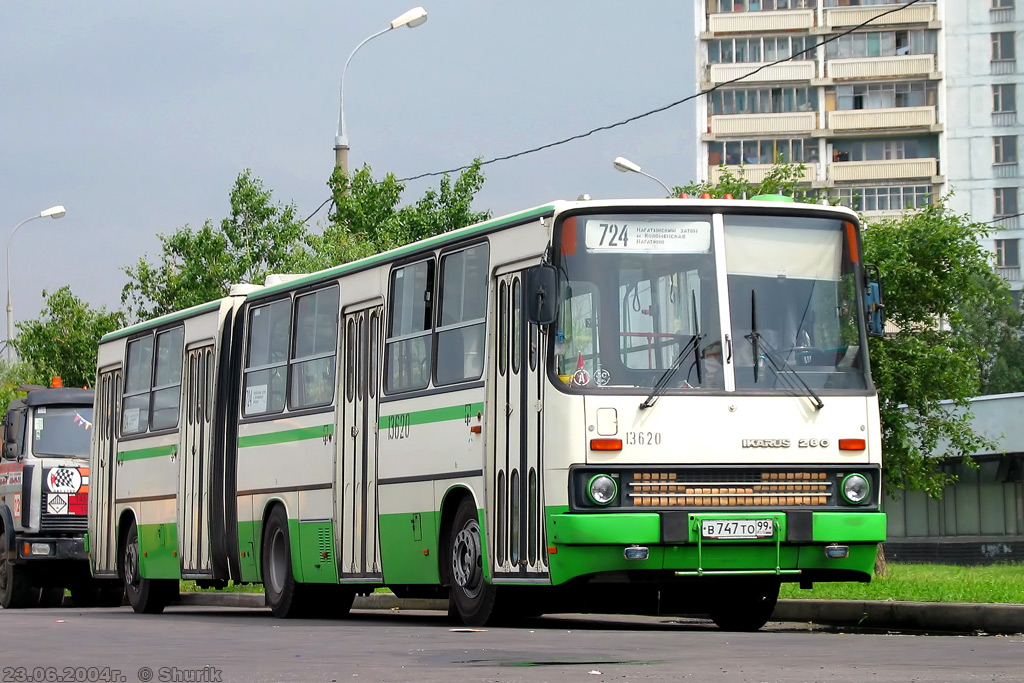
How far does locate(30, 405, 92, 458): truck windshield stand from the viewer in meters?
24.9

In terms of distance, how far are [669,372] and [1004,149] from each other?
69.3 m

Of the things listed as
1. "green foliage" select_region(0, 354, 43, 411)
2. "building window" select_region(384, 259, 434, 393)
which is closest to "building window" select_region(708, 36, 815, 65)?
"green foliage" select_region(0, 354, 43, 411)

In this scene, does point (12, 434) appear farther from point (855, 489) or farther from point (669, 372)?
point (855, 489)

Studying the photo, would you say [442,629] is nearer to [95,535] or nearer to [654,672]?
[654,672]

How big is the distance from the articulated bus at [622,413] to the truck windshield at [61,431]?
9.87m

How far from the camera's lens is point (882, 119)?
78.4 m

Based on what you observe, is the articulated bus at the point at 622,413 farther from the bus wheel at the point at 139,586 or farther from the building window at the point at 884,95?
the building window at the point at 884,95

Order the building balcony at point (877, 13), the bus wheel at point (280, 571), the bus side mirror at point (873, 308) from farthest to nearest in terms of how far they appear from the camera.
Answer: the building balcony at point (877, 13)
the bus wheel at point (280, 571)
the bus side mirror at point (873, 308)

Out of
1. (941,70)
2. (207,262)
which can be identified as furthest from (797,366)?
(941,70)

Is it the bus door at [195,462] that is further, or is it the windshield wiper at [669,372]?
the bus door at [195,462]

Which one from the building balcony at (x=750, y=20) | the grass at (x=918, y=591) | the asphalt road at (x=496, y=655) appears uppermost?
the building balcony at (x=750, y=20)

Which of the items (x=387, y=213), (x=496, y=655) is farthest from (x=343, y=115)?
(x=496, y=655)

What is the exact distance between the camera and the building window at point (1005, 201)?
79.6 meters

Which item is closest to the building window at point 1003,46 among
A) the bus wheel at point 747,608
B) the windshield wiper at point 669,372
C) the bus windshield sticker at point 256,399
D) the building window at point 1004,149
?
the building window at point 1004,149
